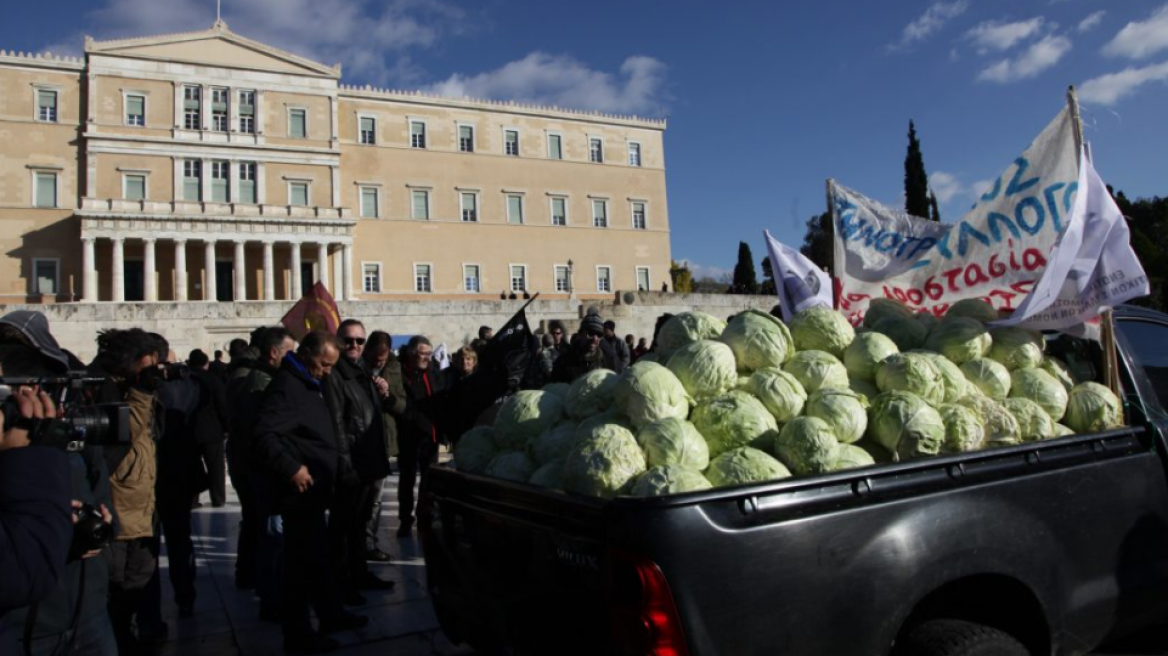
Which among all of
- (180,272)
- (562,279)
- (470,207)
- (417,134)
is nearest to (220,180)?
(180,272)

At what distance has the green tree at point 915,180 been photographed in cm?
4553

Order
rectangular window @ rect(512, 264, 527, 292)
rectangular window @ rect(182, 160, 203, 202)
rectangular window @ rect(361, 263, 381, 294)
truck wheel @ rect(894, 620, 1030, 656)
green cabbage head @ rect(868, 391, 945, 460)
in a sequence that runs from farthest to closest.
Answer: rectangular window @ rect(512, 264, 527, 292), rectangular window @ rect(361, 263, 381, 294), rectangular window @ rect(182, 160, 203, 202), green cabbage head @ rect(868, 391, 945, 460), truck wheel @ rect(894, 620, 1030, 656)

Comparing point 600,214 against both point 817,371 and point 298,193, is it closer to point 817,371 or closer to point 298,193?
point 298,193

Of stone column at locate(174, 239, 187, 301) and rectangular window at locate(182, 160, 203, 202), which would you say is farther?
rectangular window at locate(182, 160, 203, 202)

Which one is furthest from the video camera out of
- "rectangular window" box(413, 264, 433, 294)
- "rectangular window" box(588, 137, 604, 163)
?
"rectangular window" box(588, 137, 604, 163)

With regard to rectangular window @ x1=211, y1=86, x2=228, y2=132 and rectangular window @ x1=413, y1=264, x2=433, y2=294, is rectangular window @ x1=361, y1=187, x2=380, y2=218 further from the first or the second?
rectangular window @ x1=211, y1=86, x2=228, y2=132

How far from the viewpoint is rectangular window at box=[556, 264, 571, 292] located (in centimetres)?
5416

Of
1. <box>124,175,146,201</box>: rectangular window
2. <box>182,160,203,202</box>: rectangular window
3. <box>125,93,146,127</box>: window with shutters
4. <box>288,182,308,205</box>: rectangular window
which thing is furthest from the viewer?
<box>288,182,308,205</box>: rectangular window

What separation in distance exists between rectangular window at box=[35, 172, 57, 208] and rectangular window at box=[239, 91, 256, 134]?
10427mm

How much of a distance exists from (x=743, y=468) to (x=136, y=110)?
166ft

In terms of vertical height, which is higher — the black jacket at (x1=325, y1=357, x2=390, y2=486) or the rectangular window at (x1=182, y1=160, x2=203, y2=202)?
the rectangular window at (x1=182, y1=160, x2=203, y2=202)

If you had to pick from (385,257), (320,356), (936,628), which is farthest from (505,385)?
(385,257)

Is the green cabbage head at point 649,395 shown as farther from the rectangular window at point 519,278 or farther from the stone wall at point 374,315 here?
the rectangular window at point 519,278

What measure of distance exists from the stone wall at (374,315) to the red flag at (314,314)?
58.5 feet
